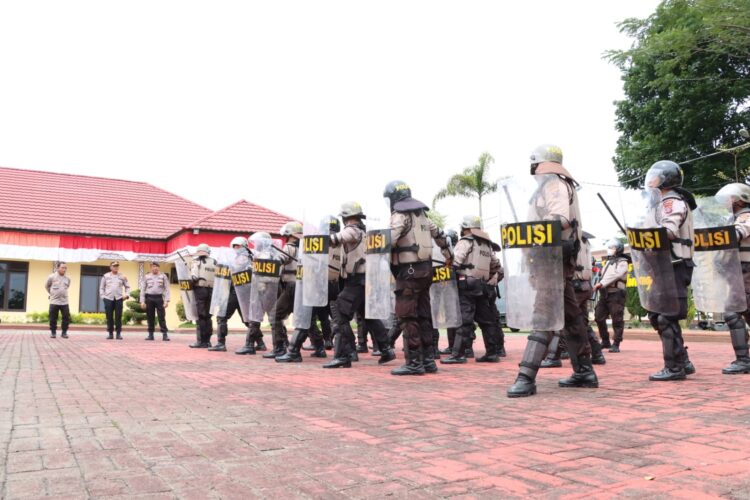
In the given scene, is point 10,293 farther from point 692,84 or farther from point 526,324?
point 692,84

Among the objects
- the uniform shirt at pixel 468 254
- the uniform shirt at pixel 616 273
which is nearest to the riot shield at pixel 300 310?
the uniform shirt at pixel 468 254

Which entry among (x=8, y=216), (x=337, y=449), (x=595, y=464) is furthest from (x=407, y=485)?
(x=8, y=216)

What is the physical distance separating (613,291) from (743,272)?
15.9ft

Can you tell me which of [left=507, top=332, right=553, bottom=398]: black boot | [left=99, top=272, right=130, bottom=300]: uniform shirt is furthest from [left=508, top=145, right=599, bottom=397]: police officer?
[left=99, top=272, right=130, bottom=300]: uniform shirt

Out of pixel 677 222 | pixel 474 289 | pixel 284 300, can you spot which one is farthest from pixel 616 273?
pixel 284 300

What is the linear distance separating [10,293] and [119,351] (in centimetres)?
1620

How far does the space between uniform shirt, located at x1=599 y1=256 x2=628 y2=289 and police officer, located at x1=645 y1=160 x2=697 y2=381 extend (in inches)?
211

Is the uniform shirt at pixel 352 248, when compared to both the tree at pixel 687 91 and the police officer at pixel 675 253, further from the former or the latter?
the tree at pixel 687 91

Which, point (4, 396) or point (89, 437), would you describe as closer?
point (89, 437)

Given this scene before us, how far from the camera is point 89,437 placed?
3738mm

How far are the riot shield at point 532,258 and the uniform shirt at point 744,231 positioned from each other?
2755 millimetres

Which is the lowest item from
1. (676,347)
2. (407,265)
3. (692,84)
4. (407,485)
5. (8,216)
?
(407,485)

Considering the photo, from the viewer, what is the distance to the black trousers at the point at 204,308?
40.7ft

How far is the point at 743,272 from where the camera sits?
6.74 meters
